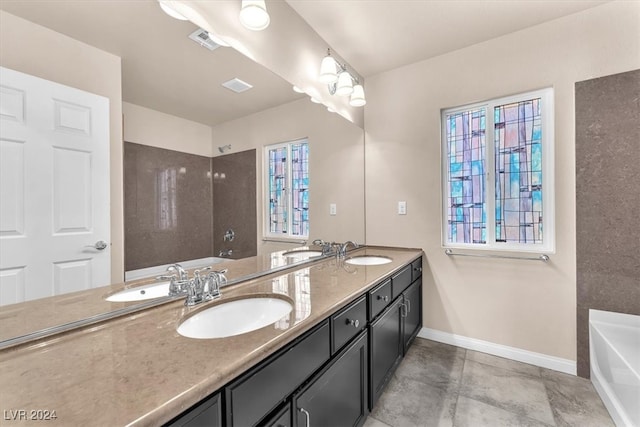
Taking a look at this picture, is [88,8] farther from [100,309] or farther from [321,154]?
[321,154]

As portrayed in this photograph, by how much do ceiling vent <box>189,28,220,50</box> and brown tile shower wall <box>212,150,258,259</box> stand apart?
20.2 inches

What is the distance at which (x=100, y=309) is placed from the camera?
3.03ft

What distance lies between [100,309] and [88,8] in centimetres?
101

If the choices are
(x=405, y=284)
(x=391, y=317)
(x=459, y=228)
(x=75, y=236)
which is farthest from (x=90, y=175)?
(x=459, y=228)

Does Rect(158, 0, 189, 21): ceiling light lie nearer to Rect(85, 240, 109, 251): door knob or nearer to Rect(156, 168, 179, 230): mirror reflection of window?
Rect(156, 168, 179, 230): mirror reflection of window

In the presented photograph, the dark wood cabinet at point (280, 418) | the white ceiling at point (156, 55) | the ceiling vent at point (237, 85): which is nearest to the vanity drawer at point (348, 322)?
the dark wood cabinet at point (280, 418)

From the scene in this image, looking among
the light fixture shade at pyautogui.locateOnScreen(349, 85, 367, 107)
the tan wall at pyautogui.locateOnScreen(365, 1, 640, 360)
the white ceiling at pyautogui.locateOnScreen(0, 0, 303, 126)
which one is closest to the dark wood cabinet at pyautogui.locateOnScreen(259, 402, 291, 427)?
the white ceiling at pyautogui.locateOnScreen(0, 0, 303, 126)

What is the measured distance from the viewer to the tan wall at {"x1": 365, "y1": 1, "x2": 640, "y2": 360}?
1.90 metres

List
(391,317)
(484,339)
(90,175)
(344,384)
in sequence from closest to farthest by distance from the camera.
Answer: (90,175) < (344,384) < (391,317) < (484,339)

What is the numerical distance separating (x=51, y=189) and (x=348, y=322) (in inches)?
46.6

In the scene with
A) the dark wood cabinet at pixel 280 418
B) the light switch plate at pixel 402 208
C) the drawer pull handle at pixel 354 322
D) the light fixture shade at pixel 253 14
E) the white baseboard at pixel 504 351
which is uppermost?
the light fixture shade at pixel 253 14

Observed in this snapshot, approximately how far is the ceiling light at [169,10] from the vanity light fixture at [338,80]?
42.2 inches

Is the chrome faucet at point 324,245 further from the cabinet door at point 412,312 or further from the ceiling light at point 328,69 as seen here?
the ceiling light at point 328,69

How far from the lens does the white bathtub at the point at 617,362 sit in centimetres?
139
